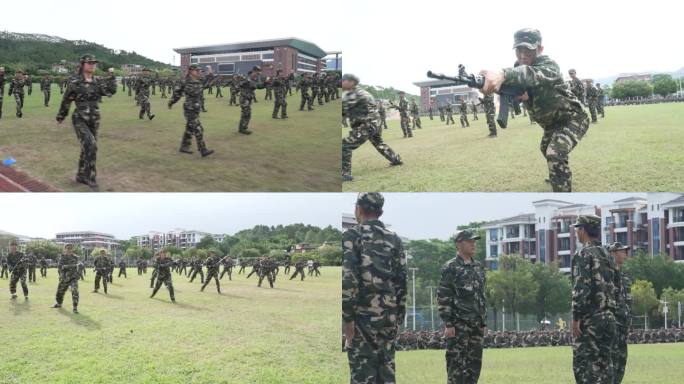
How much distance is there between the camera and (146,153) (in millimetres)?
7238

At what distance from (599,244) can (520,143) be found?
294 centimetres

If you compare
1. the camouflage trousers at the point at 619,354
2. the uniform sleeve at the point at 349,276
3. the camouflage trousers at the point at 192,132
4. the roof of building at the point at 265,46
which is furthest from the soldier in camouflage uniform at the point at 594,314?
the camouflage trousers at the point at 192,132

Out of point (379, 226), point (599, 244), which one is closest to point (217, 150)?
point (379, 226)

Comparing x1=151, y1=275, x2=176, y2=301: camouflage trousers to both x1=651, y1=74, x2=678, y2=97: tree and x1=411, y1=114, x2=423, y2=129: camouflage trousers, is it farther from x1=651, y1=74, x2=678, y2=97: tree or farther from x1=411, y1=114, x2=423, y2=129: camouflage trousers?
x1=651, y1=74, x2=678, y2=97: tree

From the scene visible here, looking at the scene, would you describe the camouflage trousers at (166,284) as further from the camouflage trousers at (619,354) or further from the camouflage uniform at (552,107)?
the camouflage trousers at (619,354)

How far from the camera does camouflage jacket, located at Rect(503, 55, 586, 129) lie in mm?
5055

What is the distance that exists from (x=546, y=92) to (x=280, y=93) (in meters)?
4.26

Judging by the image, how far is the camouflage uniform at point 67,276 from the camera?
7175mm

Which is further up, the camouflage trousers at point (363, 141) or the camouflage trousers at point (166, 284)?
the camouflage trousers at point (363, 141)

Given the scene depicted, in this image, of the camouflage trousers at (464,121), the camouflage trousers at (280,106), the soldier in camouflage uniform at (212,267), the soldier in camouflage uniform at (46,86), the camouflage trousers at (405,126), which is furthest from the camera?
the camouflage trousers at (464,121)

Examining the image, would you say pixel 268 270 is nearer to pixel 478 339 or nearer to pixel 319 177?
pixel 319 177

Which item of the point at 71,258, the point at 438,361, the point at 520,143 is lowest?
the point at 438,361

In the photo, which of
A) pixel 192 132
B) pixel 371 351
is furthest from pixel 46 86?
pixel 371 351

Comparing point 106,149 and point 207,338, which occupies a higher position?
point 106,149
